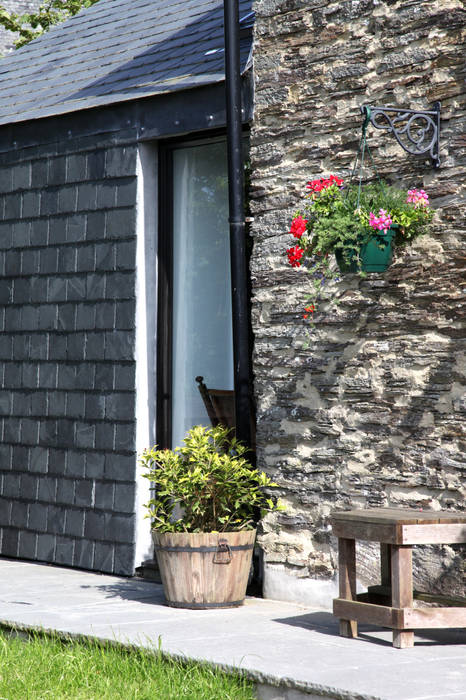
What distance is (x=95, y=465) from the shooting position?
6.79m

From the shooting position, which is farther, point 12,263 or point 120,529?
point 12,263

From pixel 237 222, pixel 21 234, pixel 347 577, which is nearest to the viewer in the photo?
pixel 347 577

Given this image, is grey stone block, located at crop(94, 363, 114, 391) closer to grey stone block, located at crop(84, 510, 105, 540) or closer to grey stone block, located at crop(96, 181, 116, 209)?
grey stone block, located at crop(84, 510, 105, 540)

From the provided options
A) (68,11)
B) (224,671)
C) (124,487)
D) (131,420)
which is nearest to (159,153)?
(131,420)

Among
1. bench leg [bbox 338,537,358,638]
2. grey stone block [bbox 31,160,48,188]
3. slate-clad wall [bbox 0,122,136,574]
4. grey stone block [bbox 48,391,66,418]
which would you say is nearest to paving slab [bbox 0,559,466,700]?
bench leg [bbox 338,537,358,638]

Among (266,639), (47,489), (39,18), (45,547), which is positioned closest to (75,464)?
(47,489)

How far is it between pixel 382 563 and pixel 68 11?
12.9m

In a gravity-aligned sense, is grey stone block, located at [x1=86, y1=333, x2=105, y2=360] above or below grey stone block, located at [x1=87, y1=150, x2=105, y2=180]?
below

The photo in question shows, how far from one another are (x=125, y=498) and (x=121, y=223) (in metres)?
1.83

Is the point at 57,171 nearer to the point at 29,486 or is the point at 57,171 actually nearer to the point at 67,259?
the point at 67,259

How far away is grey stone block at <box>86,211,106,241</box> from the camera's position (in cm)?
687

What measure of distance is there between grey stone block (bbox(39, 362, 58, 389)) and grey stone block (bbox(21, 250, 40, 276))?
0.69m

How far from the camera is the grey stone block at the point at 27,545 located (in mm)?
7199

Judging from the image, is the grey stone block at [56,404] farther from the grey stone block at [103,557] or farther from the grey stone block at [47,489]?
the grey stone block at [103,557]
